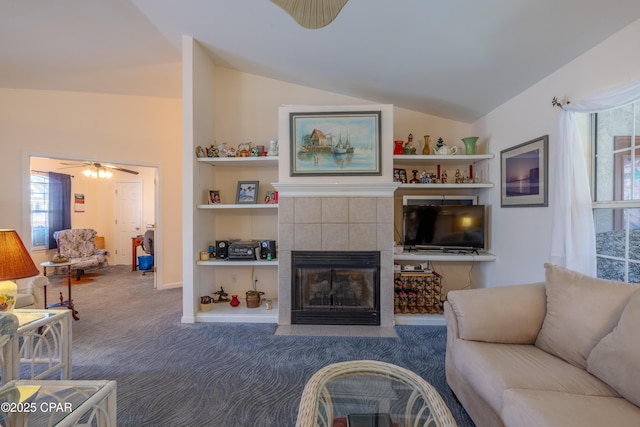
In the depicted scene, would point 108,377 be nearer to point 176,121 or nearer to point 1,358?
point 1,358

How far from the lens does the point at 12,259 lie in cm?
169

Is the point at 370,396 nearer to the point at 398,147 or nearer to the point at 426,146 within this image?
the point at 398,147

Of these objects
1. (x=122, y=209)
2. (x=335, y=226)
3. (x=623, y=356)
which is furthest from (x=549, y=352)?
(x=122, y=209)

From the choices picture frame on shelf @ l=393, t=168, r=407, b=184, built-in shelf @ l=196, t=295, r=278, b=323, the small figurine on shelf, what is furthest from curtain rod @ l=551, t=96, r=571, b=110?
the small figurine on shelf

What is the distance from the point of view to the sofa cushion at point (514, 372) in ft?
4.13

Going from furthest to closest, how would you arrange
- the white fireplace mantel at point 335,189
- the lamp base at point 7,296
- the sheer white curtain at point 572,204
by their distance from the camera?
the white fireplace mantel at point 335,189
the sheer white curtain at point 572,204
the lamp base at point 7,296

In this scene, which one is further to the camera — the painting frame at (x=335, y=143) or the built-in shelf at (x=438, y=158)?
the built-in shelf at (x=438, y=158)

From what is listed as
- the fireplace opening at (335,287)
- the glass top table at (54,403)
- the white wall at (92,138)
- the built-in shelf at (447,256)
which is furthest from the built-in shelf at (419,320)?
the white wall at (92,138)

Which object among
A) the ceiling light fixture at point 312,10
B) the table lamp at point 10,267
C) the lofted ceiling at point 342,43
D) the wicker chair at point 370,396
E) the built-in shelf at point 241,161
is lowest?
the wicker chair at point 370,396

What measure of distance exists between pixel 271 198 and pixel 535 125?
285 centimetres

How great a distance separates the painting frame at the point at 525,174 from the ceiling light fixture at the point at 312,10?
7.28 feet

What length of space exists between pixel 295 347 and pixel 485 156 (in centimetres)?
296

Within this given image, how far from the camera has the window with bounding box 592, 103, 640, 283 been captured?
69.3 inches

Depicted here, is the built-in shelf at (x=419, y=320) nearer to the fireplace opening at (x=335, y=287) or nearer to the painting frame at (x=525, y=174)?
the fireplace opening at (x=335, y=287)
